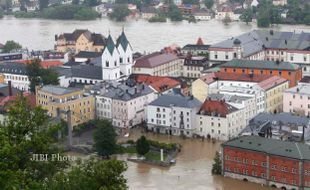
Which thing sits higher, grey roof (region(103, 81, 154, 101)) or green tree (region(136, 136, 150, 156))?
grey roof (region(103, 81, 154, 101))

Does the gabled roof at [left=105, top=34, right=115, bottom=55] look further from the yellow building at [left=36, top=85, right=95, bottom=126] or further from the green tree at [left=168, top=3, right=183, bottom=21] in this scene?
the green tree at [left=168, top=3, right=183, bottom=21]

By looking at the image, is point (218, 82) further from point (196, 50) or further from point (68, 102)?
point (196, 50)

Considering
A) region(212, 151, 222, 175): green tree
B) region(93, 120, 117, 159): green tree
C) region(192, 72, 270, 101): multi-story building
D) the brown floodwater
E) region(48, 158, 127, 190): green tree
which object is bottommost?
the brown floodwater

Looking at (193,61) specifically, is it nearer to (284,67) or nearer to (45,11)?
(284,67)

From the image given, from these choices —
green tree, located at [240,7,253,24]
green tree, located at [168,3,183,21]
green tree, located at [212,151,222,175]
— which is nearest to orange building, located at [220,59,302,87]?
green tree, located at [212,151,222,175]

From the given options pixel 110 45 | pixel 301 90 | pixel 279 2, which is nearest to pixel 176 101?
pixel 301 90

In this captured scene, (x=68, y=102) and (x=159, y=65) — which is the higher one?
(x=159, y=65)

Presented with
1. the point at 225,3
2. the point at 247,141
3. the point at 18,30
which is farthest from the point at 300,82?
the point at 225,3
